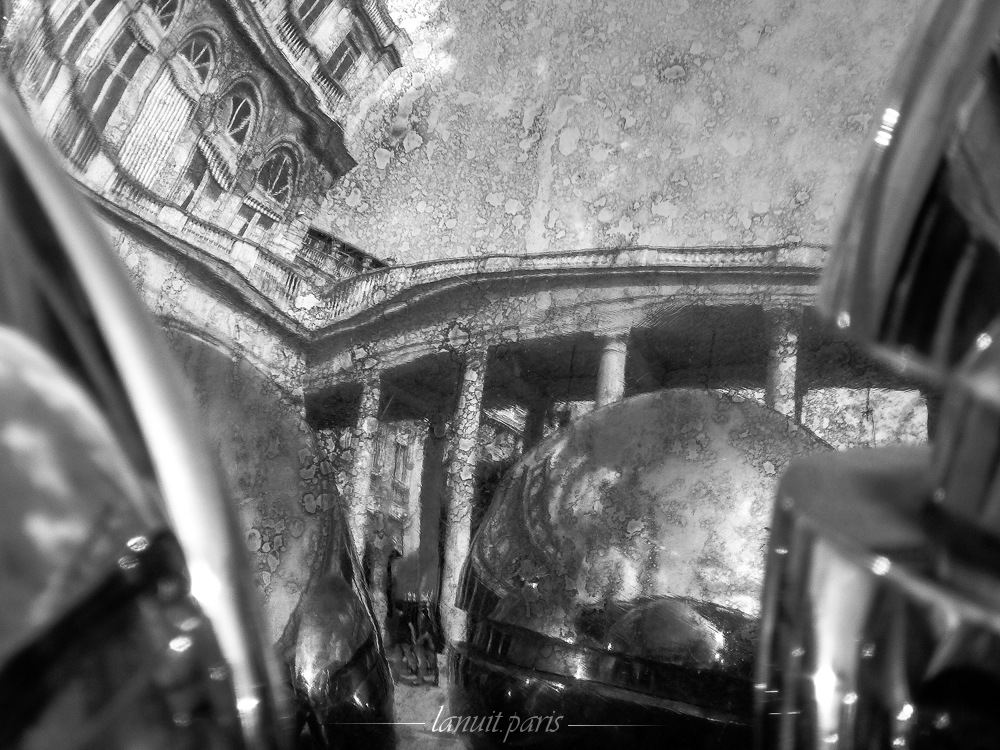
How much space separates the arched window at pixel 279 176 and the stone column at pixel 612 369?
2.63ft

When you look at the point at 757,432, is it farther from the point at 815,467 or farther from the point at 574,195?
the point at 815,467

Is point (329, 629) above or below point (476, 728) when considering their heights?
above

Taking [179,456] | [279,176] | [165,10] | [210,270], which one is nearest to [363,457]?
[210,270]

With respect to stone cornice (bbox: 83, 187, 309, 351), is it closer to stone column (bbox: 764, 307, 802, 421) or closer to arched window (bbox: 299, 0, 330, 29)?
arched window (bbox: 299, 0, 330, 29)

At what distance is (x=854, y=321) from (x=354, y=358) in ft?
6.15

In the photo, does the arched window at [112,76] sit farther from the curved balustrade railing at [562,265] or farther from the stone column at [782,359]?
the stone column at [782,359]

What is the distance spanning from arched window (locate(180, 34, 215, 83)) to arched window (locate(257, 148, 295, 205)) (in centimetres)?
22

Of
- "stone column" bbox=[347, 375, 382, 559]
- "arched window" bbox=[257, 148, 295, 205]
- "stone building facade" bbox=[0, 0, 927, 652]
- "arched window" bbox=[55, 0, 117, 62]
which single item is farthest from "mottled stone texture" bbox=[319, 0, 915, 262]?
"arched window" bbox=[55, 0, 117, 62]

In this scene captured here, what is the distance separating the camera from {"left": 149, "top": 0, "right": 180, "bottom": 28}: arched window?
219 centimetres

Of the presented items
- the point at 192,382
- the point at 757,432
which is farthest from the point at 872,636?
the point at 192,382

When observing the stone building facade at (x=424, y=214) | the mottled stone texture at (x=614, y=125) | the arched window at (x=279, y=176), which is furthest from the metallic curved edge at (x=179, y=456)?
the arched window at (x=279, y=176)

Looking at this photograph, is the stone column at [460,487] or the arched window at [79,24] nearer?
the stone column at [460,487]

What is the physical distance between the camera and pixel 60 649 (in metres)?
0.24

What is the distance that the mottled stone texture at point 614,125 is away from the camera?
204 centimetres
